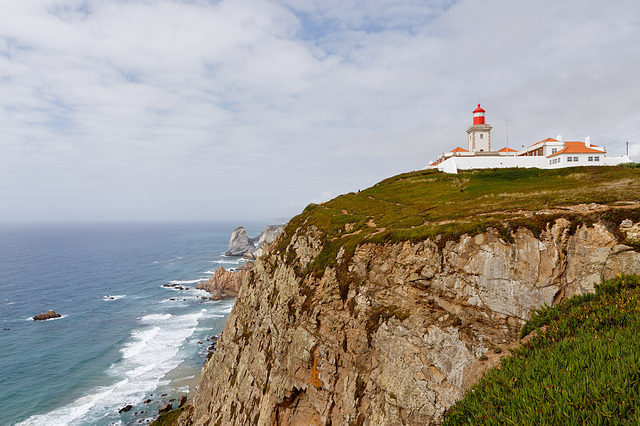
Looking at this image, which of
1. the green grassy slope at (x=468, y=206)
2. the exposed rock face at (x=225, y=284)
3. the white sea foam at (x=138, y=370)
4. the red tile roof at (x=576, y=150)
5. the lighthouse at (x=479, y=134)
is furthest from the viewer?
the exposed rock face at (x=225, y=284)

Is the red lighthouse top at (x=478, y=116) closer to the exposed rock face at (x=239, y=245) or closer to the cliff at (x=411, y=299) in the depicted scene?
the cliff at (x=411, y=299)

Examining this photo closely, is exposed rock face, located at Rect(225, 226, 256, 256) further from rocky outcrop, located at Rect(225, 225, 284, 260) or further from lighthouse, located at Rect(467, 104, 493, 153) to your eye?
lighthouse, located at Rect(467, 104, 493, 153)

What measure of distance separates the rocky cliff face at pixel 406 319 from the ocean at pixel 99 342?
26.9 m

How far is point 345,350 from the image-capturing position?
2297cm

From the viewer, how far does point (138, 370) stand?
5362 cm

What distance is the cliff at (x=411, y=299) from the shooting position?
681 inches

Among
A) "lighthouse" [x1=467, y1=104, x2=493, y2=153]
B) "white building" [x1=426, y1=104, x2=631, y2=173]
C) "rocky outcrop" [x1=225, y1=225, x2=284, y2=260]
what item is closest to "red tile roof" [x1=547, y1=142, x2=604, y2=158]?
"white building" [x1=426, y1=104, x2=631, y2=173]

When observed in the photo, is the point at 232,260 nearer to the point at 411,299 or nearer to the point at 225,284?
the point at 225,284

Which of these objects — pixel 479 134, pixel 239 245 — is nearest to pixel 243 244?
pixel 239 245

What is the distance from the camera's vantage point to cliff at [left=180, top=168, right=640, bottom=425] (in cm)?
1730

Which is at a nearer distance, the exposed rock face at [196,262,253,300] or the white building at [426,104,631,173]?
the white building at [426,104,631,173]

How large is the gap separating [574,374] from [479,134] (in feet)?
213

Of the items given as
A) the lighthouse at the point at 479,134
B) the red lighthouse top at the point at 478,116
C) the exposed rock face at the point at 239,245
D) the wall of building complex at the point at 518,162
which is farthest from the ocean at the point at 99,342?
the red lighthouse top at the point at 478,116

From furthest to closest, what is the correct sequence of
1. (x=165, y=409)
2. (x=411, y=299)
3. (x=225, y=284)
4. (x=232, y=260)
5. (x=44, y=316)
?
(x=232, y=260), (x=225, y=284), (x=44, y=316), (x=165, y=409), (x=411, y=299)
